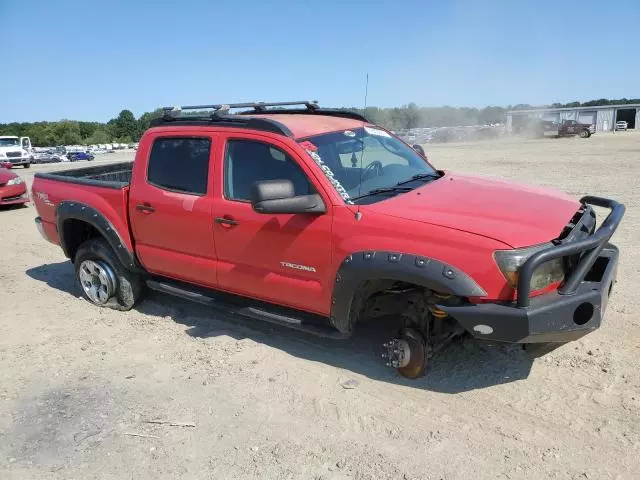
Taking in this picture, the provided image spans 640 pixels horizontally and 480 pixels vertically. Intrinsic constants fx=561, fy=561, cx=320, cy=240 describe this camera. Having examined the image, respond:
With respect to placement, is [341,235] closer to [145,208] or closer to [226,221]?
[226,221]

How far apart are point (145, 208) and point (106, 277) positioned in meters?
1.14

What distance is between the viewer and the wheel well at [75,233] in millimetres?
5980

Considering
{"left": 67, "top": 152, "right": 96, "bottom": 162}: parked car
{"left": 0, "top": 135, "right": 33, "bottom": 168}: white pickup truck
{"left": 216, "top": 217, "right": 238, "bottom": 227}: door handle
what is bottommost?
{"left": 67, "top": 152, "right": 96, "bottom": 162}: parked car

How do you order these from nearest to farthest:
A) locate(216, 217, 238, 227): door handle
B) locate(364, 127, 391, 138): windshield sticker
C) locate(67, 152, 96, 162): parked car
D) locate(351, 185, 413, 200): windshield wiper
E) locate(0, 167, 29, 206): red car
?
locate(351, 185, 413, 200): windshield wiper → locate(216, 217, 238, 227): door handle → locate(364, 127, 391, 138): windshield sticker → locate(0, 167, 29, 206): red car → locate(67, 152, 96, 162): parked car

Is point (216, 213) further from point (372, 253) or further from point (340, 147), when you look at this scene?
point (372, 253)

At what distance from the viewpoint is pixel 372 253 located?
3.63m

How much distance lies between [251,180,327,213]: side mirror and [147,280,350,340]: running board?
878 millimetres

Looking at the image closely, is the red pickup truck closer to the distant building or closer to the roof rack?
the roof rack

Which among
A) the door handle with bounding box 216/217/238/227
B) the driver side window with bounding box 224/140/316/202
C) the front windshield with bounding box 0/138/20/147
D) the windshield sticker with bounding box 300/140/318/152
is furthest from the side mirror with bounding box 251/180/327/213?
the front windshield with bounding box 0/138/20/147

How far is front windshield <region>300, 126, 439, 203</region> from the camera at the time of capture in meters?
4.08

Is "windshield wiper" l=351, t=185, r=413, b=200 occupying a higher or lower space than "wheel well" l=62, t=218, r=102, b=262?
higher

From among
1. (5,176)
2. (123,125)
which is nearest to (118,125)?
(123,125)

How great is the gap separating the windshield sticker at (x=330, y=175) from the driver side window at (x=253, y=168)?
14 centimetres

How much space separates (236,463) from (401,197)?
6.66ft
